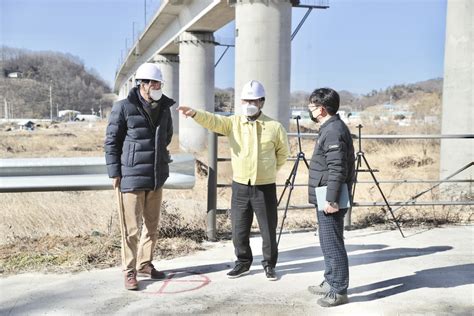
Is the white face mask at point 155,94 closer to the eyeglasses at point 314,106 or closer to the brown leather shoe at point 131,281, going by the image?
the eyeglasses at point 314,106

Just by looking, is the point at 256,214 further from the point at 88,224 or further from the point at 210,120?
the point at 88,224

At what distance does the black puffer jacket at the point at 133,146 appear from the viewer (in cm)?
429

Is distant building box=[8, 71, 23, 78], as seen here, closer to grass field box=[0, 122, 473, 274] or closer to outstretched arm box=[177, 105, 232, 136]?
grass field box=[0, 122, 473, 274]

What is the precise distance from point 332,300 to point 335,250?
41 centimetres

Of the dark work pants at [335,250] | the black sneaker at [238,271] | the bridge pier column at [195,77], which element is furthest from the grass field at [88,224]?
the bridge pier column at [195,77]

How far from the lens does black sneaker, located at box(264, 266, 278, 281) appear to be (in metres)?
4.57

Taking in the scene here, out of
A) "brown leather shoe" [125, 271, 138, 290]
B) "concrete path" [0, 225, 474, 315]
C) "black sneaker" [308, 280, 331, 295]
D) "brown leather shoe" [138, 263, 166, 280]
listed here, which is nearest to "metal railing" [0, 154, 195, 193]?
"concrete path" [0, 225, 474, 315]

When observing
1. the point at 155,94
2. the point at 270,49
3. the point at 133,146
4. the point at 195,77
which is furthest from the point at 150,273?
the point at 195,77

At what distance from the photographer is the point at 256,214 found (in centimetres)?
468

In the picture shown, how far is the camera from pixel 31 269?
480 cm

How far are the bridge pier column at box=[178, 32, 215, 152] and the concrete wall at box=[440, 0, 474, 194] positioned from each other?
18342 millimetres

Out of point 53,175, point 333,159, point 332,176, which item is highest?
point 333,159

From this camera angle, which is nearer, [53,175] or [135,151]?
[135,151]

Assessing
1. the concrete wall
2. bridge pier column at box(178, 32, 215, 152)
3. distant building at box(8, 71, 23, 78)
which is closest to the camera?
the concrete wall
